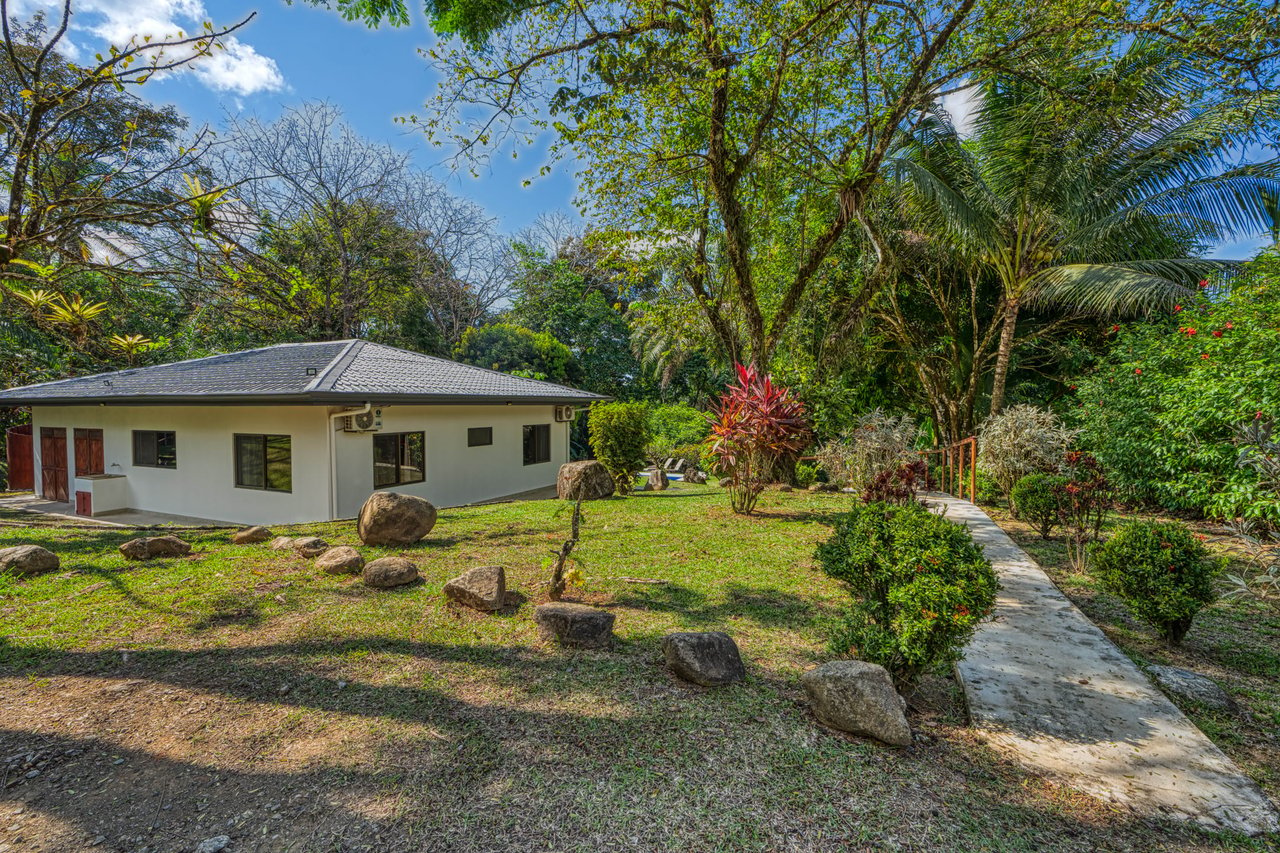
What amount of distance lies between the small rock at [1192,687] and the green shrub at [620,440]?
373 inches

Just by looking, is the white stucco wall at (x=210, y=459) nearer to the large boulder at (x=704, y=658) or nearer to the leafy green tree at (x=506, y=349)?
the large boulder at (x=704, y=658)

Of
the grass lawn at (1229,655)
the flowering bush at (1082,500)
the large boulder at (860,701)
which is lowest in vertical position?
the grass lawn at (1229,655)

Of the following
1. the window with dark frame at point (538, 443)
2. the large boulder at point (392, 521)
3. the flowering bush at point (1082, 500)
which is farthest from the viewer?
the window with dark frame at point (538, 443)

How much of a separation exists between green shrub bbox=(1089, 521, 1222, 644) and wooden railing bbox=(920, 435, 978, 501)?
537cm

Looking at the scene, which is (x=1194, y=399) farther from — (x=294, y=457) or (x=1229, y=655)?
(x=294, y=457)

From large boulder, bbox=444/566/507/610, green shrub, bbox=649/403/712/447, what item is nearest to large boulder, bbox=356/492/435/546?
large boulder, bbox=444/566/507/610

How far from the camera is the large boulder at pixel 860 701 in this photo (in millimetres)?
2773

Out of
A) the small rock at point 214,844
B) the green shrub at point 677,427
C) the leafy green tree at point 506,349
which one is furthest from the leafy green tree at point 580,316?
the small rock at point 214,844

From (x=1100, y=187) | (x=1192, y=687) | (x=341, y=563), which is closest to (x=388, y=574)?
(x=341, y=563)

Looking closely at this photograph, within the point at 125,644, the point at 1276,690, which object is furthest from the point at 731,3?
the point at 125,644

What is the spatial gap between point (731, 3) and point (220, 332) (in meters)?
16.9

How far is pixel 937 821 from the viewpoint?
2273mm

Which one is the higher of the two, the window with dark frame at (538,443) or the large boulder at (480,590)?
the window with dark frame at (538,443)

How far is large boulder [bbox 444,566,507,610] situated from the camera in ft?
14.5
